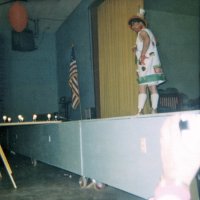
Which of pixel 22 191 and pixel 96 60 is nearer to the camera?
pixel 22 191

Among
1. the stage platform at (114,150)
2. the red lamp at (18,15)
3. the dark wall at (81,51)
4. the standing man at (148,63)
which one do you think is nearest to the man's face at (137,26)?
the standing man at (148,63)

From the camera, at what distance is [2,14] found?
694 cm

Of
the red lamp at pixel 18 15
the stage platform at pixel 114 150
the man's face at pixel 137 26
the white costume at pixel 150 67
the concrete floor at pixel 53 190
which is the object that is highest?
the red lamp at pixel 18 15

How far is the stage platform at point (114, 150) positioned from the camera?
1.70 metres

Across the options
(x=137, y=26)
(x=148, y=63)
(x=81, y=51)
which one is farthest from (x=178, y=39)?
(x=148, y=63)

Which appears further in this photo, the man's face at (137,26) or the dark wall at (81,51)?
the dark wall at (81,51)

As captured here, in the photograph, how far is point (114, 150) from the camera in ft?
6.96

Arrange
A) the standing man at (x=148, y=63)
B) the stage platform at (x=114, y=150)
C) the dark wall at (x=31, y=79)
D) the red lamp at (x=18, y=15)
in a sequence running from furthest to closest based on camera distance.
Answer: the dark wall at (x=31, y=79)
the red lamp at (x=18, y=15)
the standing man at (x=148, y=63)
the stage platform at (x=114, y=150)

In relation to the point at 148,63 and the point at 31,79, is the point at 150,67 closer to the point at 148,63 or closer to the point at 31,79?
the point at 148,63

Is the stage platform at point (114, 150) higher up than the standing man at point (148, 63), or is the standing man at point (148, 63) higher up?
the standing man at point (148, 63)

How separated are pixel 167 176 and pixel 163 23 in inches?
259

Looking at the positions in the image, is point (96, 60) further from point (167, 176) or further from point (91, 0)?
point (167, 176)

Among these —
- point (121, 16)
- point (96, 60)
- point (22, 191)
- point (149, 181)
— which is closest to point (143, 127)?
point (149, 181)

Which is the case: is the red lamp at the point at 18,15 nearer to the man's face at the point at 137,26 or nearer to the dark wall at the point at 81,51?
the dark wall at the point at 81,51
